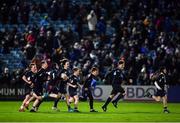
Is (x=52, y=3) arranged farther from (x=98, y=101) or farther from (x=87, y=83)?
(x=87, y=83)

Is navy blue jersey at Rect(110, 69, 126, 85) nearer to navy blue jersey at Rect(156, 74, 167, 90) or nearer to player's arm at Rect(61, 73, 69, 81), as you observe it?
navy blue jersey at Rect(156, 74, 167, 90)

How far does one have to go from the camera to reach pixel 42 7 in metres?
42.4

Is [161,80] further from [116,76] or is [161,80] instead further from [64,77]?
[64,77]

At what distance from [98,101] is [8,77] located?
608 cm

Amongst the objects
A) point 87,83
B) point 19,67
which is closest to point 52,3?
point 19,67

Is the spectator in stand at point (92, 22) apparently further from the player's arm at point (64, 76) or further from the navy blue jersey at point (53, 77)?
the player's arm at point (64, 76)

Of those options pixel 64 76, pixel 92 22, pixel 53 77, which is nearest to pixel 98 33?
pixel 92 22

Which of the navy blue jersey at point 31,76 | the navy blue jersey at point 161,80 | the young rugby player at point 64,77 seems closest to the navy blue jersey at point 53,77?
the young rugby player at point 64,77

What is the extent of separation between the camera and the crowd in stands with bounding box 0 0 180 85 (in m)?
37.3

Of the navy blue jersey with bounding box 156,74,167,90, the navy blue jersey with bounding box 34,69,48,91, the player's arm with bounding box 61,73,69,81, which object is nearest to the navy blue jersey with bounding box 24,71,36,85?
the navy blue jersey with bounding box 34,69,48,91

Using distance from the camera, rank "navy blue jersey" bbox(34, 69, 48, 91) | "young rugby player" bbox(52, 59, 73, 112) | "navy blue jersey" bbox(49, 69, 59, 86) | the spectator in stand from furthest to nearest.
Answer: the spectator in stand
"navy blue jersey" bbox(49, 69, 59, 86)
"young rugby player" bbox(52, 59, 73, 112)
"navy blue jersey" bbox(34, 69, 48, 91)

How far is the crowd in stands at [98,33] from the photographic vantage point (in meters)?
37.3

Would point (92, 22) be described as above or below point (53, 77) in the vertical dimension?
above

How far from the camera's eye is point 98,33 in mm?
41000
